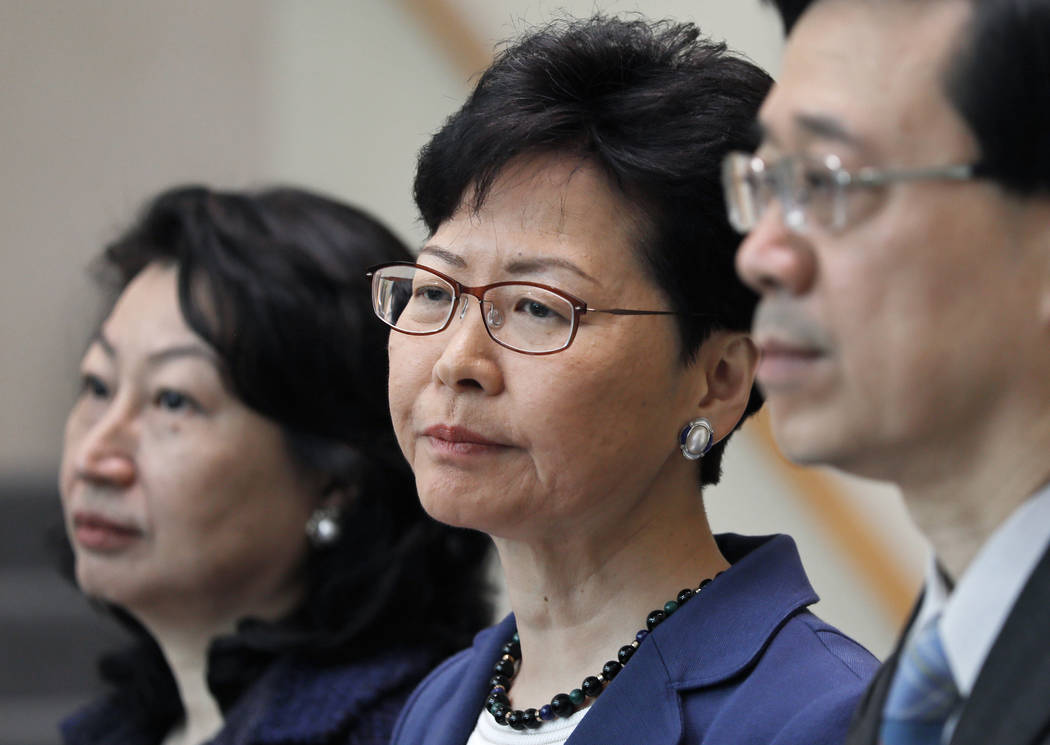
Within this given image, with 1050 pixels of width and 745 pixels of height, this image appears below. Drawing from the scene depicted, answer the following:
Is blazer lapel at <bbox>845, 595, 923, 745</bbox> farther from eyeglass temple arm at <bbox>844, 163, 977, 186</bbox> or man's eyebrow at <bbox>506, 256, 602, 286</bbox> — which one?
man's eyebrow at <bbox>506, 256, 602, 286</bbox>

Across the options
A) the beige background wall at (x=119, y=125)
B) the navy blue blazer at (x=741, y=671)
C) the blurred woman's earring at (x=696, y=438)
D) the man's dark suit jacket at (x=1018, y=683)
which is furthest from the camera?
the beige background wall at (x=119, y=125)

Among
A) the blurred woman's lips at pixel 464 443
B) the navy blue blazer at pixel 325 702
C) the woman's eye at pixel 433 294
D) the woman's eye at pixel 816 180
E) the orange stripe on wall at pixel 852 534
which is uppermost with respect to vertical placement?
the woman's eye at pixel 816 180

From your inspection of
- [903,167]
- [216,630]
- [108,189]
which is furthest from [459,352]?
[108,189]

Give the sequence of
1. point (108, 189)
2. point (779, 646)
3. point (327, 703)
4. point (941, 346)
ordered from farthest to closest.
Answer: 1. point (108, 189)
2. point (327, 703)
3. point (779, 646)
4. point (941, 346)

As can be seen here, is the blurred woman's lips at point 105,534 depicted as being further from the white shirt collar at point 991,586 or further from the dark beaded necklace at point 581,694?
the white shirt collar at point 991,586

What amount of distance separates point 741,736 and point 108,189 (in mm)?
4010

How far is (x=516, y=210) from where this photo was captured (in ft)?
5.93

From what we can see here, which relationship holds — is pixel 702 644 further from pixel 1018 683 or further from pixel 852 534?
pixel 852 534

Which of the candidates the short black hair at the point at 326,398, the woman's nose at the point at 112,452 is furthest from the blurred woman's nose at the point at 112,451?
the short black hair at the point at 326,398

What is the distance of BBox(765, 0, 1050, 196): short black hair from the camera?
1.16 meters

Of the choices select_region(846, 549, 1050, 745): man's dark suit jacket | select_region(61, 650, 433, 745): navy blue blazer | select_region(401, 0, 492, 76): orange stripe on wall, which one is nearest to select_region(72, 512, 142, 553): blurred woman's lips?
select_region(61, 650, 433, 745): navy blue blazer

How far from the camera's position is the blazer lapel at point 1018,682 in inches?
44.1

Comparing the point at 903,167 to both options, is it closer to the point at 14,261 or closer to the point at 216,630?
the point at 216,630

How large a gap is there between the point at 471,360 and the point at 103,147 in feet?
12.2
